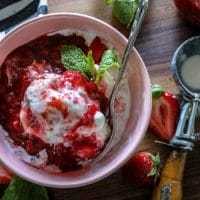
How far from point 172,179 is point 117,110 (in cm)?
19

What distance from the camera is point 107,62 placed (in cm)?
130

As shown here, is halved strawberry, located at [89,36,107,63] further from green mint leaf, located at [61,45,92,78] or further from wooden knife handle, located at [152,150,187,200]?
wooden knife handle, located at [152,150,187,200]

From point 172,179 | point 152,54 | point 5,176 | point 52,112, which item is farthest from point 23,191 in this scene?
point 152,54

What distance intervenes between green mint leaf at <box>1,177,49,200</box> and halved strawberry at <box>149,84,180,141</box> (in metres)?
0.29

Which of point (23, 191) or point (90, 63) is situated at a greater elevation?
point (90, 63)

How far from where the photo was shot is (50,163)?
130cm

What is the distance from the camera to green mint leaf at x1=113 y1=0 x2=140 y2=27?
57.4 inches

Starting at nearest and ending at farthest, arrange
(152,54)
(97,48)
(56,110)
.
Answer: (56,110) < (97,48) < (152,54)

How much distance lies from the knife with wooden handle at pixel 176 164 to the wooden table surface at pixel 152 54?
0.04 m

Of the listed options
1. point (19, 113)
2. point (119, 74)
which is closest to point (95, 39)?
point (119, 74)

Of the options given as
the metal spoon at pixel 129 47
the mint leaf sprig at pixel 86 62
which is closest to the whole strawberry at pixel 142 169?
the metal spoon at pixel 129 47

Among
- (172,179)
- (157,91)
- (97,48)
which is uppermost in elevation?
(97,48)

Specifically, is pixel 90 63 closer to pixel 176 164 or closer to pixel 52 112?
pixel 52 112

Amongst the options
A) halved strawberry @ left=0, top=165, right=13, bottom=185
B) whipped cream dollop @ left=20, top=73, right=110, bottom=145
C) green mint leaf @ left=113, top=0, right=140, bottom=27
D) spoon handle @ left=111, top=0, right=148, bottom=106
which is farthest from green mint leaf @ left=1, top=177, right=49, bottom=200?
green mint leaf @ left=113, top=0, right=140, bottom=27
